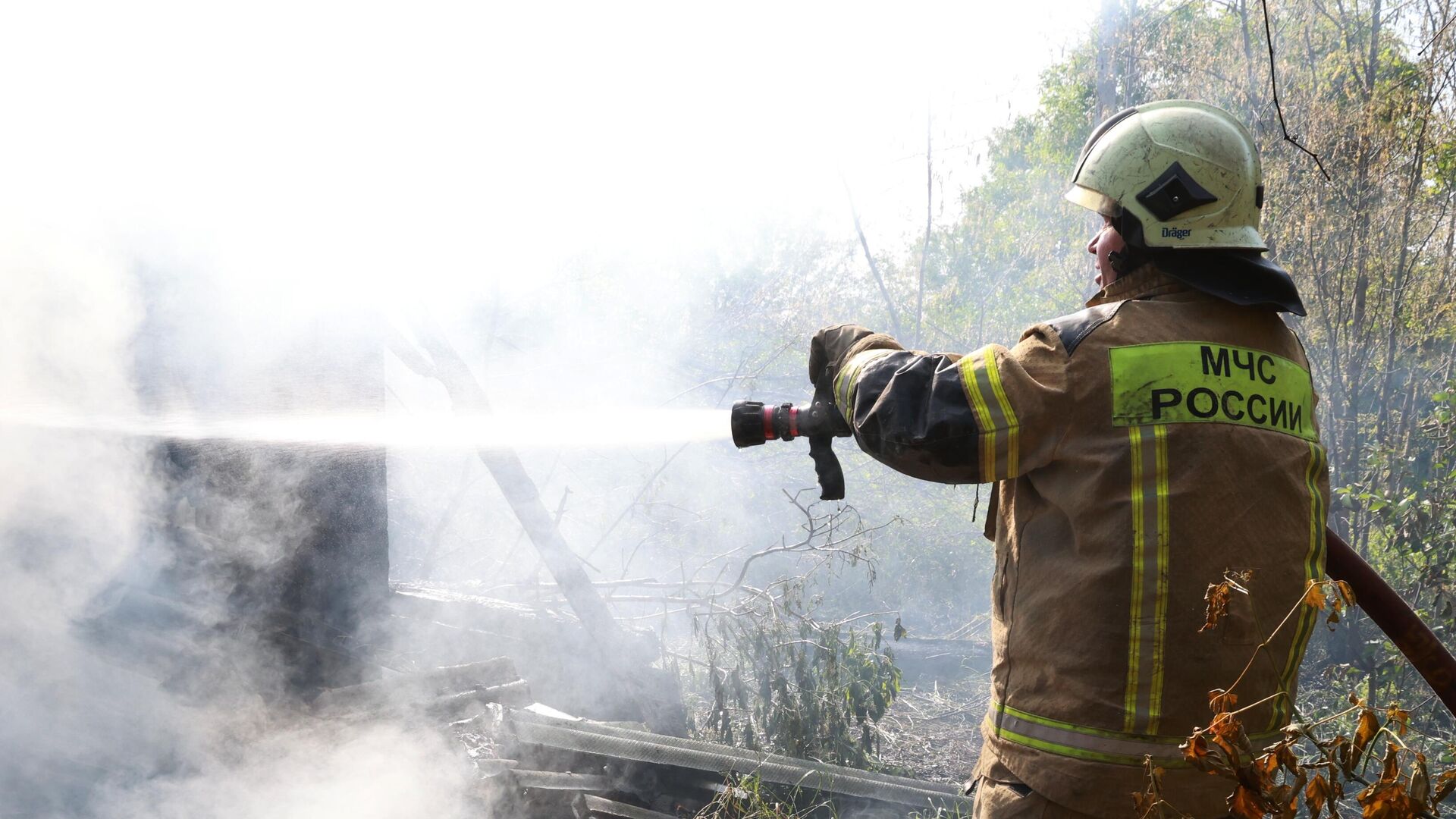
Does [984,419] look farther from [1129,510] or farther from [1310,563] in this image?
[1310,563]

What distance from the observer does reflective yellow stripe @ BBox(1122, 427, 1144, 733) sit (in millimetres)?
1628

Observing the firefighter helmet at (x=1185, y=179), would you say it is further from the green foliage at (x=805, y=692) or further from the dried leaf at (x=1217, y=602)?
the green foliage at (x=805, y=692)

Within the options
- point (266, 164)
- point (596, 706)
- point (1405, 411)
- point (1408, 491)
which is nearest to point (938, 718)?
point (596, 706)

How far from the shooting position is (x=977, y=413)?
1640 millimetres

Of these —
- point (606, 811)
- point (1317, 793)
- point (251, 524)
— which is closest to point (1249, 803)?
point (1317, 793)

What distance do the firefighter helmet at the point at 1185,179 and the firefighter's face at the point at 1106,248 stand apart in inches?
1.2

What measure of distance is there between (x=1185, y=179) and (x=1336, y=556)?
0.94m

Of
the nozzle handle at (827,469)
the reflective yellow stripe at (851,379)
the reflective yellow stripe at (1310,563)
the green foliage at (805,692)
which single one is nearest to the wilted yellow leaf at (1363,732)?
the reflective yellow stripe at (1310,563)

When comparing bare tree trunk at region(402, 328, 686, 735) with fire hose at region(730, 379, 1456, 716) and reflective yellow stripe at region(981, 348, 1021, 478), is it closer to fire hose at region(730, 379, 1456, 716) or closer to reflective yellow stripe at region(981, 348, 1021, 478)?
fire hose at region(730, 379, 1456, 716)

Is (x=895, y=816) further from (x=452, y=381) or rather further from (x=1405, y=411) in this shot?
(x=1405, y=411)

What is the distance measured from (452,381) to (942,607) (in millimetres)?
8398

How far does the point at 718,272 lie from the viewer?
1316 centimetres

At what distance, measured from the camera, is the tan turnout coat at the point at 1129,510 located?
1.64 meters

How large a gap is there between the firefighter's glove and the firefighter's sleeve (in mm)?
259
